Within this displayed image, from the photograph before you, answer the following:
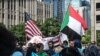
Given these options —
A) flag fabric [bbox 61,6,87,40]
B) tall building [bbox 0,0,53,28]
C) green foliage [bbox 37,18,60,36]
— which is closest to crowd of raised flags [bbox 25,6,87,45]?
flag fabric [bbox 61,6,87,40]

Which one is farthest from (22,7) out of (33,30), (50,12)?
(33,30)

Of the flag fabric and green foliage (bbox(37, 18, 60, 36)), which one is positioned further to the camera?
green foliage (bbox(37, 18, 60, 36))

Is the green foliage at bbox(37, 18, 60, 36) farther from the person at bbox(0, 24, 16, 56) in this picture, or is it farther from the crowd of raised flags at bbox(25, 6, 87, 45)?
the person at bbox(0, 24, 16, 56)

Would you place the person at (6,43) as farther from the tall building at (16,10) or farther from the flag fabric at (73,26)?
the tall building at (16,10)

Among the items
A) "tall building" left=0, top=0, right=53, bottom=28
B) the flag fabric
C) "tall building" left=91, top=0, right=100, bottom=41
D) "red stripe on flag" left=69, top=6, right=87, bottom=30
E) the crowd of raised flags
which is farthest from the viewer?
"tall building" left=0, top=0, right=53, bottom=28

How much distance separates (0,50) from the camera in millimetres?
2285

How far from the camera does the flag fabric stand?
1320 centimetres

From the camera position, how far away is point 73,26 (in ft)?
47.1

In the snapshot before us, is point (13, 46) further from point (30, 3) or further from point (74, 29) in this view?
point (30, 3)

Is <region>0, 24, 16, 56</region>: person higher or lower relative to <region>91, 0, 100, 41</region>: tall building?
higher

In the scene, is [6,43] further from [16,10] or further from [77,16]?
[16,10]

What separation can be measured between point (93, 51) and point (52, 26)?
60108 mm

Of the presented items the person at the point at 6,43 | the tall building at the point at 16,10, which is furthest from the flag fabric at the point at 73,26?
the tall building at the point at 16,10

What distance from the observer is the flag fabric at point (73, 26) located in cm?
1320
